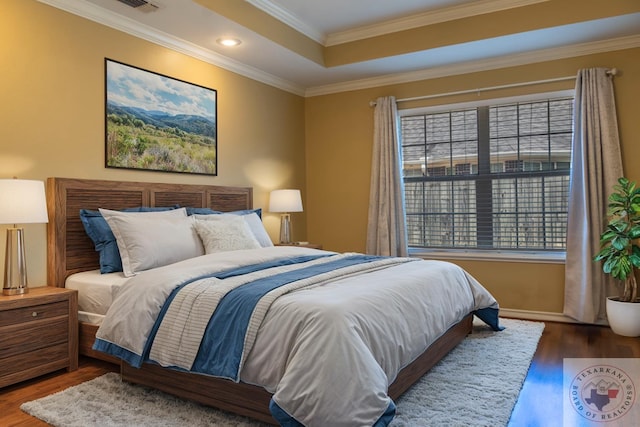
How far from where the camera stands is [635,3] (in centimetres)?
356

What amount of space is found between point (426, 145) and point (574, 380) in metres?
2.96

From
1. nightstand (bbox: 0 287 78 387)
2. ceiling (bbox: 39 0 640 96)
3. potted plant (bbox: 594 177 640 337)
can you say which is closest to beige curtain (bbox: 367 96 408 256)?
ceiling (bbox: 39 0 640 96)

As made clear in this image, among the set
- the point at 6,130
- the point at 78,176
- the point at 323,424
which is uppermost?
the point at 6,130

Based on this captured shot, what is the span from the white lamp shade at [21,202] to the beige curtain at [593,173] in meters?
4.24

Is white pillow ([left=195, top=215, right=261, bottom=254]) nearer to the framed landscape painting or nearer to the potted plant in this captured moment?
the framed landscape painting

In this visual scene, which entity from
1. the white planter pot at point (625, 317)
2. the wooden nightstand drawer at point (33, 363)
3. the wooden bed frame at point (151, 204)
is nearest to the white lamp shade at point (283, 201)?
the wooden bed frame at point (151, 204)

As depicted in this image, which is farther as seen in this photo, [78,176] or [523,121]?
[523,121]

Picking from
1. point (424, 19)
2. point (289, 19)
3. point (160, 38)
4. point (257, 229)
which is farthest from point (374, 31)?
point (257, 229)

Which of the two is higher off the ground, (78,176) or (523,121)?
(523,121)

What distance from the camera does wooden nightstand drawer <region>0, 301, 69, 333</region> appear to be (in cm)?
263

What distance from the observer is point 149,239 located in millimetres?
3240

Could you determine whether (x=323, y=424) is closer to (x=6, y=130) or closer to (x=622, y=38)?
(x=6, y=130)

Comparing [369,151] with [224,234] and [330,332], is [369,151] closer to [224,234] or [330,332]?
[224,234]

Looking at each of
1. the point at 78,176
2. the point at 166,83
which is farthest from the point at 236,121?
the point at 78,176
